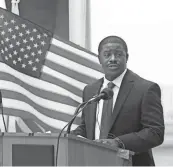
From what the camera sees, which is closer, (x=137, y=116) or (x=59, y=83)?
(x=137, y=116)

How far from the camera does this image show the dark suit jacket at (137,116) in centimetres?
358

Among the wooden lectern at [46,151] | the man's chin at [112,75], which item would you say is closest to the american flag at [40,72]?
the man's chin at [112,75]

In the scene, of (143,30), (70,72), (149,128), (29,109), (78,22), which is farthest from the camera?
(78,22)

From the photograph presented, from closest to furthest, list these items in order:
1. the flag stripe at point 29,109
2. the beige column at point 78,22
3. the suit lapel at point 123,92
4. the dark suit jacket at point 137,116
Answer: the dark suit jacket at point 137,116 < the suit lapel at point 123,92 < the flag stripe at point 29,109 < the beige column at point 78,22

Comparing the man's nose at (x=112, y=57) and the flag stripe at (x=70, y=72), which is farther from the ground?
the flag stripe at (x=70, y=72)

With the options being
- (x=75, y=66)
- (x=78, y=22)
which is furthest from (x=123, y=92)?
(x=78, y=22)

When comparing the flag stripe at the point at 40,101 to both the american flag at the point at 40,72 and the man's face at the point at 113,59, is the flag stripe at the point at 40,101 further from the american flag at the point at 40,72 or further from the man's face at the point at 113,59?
the man's face at the point at 113,59

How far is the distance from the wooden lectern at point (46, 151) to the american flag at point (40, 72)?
222 cm

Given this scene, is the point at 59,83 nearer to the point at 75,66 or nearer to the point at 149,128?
the point at 75,66

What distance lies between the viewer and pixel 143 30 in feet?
18.7

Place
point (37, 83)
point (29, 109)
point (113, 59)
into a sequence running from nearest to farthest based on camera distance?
point (113, 59) < point (29, 109) < point (37, 83)

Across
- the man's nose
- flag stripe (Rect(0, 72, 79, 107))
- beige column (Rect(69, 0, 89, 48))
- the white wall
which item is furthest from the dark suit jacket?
beige column (Rect(69, 0, 89, 48))

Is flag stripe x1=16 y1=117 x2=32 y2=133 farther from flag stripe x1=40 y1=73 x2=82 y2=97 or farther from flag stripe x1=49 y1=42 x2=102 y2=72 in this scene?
flag stripe x1=49 y1=42 x2=102 y2=72

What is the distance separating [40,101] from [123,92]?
61.0 inches
